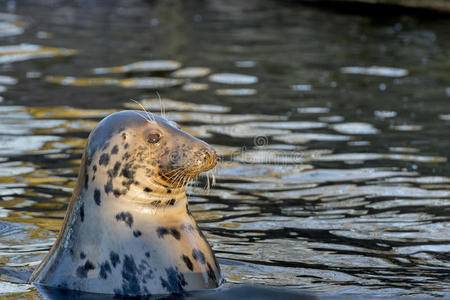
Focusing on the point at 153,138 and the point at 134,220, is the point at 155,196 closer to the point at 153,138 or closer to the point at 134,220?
the point at 134,220

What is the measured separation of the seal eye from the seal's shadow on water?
777 millimetres

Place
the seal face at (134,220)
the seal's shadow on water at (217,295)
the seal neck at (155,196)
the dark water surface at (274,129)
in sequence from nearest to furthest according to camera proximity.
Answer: the seal's shadow on water at (217,295)
the seal face at (134,220)
the seal neck at (155,196)
the dark water surface at (274,129)

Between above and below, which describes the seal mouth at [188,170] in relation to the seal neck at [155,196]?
above

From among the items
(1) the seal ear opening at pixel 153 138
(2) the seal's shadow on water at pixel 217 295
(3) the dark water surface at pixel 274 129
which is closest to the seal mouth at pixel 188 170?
(1) the seal ear opening at pixel 153 138

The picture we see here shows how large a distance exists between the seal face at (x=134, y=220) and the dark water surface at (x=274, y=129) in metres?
0.31

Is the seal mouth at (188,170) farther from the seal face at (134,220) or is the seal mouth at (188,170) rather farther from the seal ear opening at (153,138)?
the seal ear opening at (153,138)

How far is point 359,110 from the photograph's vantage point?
35.3ft

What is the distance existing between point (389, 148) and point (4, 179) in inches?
134

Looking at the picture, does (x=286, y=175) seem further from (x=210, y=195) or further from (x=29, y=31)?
(x=29, y=31)

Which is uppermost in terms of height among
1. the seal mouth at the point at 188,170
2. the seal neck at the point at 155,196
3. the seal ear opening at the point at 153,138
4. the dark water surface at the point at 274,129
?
the seal ear opening at the point at 153,138

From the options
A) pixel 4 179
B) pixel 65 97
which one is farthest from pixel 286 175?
pixel 65 97

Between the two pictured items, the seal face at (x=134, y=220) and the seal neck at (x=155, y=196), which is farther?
the seal neck at (x=155, y=196)

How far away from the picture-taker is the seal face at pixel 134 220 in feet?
15.7

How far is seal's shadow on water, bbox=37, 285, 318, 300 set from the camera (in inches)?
173
